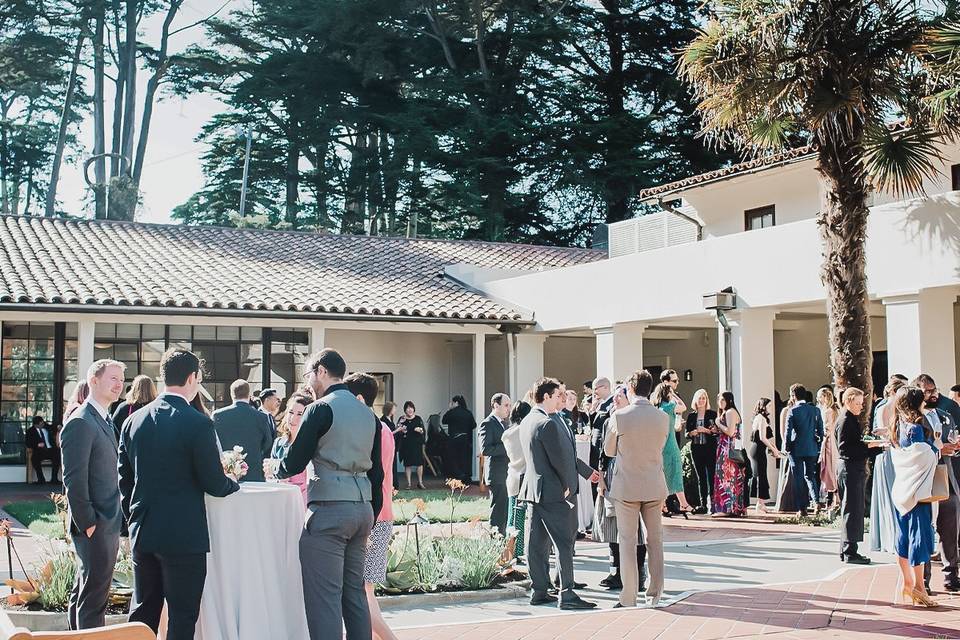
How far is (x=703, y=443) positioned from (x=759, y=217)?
6.75 metres

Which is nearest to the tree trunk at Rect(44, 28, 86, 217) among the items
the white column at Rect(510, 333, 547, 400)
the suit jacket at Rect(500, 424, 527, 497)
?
the white column at Rect(510, 333, 547, 400)

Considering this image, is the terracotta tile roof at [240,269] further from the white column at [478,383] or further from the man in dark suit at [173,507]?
the man in dark suit at [173,507]

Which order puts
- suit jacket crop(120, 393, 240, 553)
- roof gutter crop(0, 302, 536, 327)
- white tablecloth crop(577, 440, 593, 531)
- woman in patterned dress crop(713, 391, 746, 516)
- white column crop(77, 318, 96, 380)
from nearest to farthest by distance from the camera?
1. suit jacket crop(120, 393, 240, 553)
2. white tablecloth crop(577, 440, 593, 531)
3. woman in patterned dress crop(713, 391, 746, 516)
4. roof gutter crop(0, 302, 536, 327)
5. white column crop(77, 318, 96, 380)

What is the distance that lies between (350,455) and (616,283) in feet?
46.2

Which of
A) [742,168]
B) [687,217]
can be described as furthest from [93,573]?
[687,217]

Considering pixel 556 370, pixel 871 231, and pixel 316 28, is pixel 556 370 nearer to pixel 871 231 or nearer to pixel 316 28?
pixel 871 231

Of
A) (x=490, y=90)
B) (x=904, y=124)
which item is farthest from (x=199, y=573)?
(x=490, y=90)

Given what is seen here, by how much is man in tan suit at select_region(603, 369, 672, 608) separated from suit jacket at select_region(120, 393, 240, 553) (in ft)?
11.7

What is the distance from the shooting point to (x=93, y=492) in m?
6.61

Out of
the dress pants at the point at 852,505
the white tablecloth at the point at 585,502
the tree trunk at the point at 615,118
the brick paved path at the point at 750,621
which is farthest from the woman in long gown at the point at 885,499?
the tree trunk at the point at 615,118

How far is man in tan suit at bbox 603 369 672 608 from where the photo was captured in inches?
329

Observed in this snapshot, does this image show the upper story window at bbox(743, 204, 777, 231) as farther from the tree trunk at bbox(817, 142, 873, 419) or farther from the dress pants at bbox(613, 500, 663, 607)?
the dress pants at bbox(613, 500, 663, 607)

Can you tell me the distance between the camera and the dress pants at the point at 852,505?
10.6 metres

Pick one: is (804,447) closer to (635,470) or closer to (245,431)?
(635,470)
